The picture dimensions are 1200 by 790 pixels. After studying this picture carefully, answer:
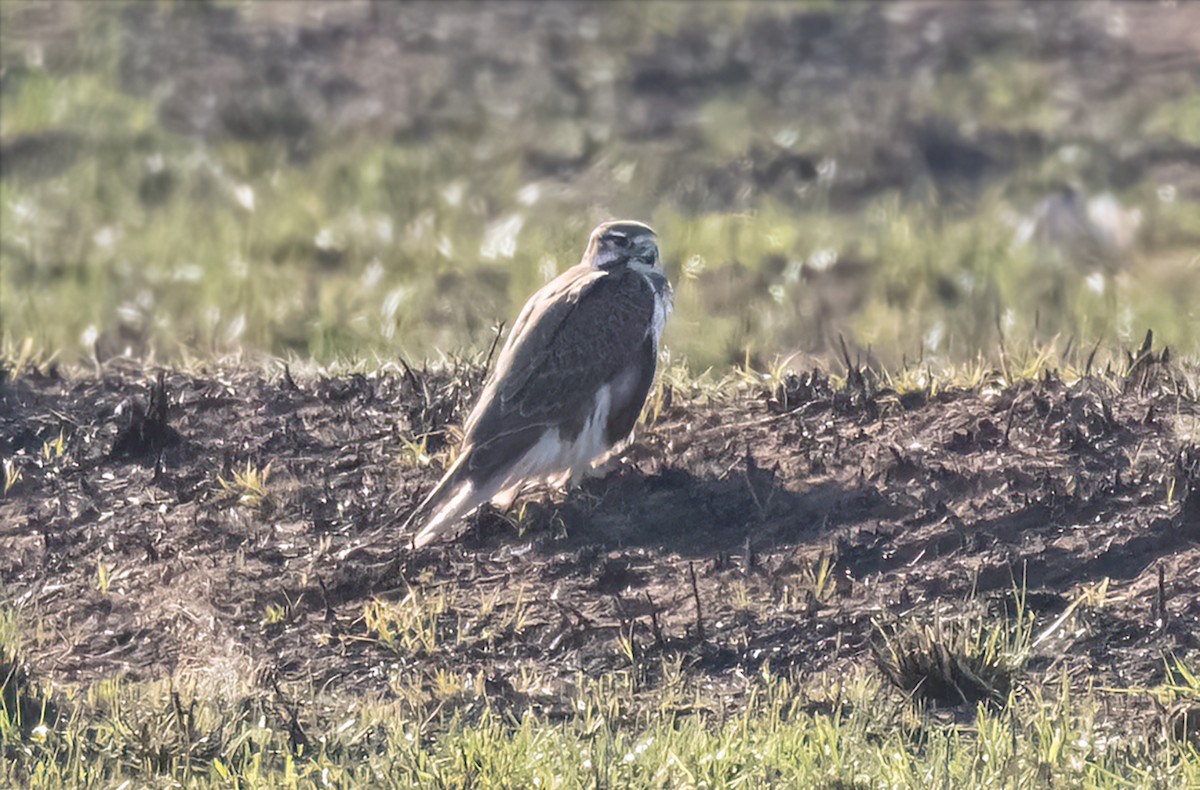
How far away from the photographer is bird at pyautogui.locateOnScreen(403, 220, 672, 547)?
21.8ft

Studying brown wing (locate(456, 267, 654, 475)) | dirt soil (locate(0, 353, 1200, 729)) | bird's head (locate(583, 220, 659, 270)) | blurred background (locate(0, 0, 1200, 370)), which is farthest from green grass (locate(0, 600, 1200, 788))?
blurred background (locate(0, 0, 1200, 370))

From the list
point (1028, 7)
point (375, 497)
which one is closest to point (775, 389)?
point (375, 497)

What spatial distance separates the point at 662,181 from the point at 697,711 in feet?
24.0

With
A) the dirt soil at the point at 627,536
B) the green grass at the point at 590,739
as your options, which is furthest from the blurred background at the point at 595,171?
the green grass at the point at 590,739

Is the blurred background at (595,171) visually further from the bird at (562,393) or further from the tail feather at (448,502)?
the tail feather at (448,502)

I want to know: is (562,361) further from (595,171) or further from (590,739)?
(595,171)

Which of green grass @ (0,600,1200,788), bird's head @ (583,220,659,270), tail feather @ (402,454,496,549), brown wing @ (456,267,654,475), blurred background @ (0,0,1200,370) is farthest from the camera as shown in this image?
blurred background @ (0,0,1200,370)

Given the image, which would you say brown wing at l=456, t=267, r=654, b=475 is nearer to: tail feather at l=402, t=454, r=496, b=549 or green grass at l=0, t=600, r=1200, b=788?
tail feather at l=402, t=454, r=496, b=549

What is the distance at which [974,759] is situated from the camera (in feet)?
15.6

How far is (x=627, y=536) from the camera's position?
647cm

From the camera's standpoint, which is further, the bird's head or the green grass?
the bird's head

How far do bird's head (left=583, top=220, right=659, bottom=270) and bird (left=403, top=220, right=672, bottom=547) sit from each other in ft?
0.33

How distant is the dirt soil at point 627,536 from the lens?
19.0ft

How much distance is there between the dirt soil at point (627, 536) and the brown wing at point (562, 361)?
0.28m
